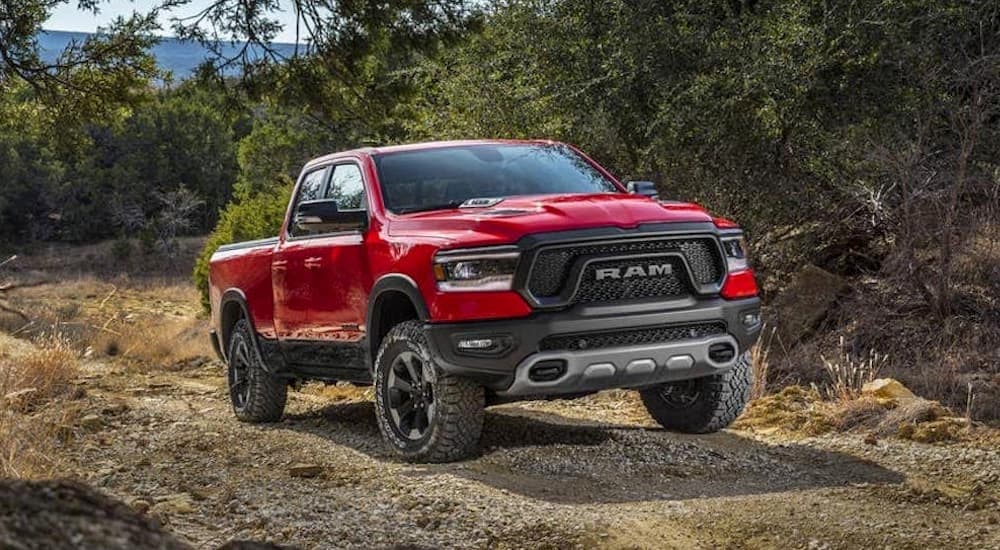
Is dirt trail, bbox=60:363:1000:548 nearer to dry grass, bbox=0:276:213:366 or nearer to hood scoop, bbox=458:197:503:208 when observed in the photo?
hood scoop, bbox=458:197:503:208

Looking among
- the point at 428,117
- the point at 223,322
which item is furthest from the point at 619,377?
the point at 428,117

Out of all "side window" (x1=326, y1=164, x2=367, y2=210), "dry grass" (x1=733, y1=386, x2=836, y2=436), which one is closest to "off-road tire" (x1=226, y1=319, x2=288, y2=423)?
"side window" (x1=326, y1=164, x2=367, y2=210)

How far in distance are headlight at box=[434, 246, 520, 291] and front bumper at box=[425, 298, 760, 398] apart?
217mm

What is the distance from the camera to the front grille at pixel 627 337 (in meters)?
6.95

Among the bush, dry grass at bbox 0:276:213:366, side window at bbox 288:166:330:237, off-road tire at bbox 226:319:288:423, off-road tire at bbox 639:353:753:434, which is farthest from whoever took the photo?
the bush

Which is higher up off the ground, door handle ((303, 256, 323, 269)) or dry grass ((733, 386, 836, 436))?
door handle ((303, 256, 323, 269))

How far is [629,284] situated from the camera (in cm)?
716

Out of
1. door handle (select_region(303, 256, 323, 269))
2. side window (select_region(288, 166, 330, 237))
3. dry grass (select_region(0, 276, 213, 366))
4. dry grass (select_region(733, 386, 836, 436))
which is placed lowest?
dry grass (select_region(0, 276, 213, 366))

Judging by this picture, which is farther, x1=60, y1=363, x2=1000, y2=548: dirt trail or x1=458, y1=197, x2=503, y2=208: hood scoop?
x1=458, y1=197, x2=503, y2=208: hood scoop

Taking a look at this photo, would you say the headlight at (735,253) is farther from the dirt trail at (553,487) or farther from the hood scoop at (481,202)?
the hood scoop at (481,202)

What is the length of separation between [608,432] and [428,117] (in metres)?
9.18

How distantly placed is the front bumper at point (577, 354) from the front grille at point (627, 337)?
30 millimetres

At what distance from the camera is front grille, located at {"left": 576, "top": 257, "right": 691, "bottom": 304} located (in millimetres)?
7027

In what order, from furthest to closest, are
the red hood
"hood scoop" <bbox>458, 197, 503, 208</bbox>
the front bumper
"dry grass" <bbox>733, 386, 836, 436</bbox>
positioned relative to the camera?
"dry grass" <bbox>733, 386, 836, 436</bbox>, "hood scoop" <bbox>458, 197, 503, 208</bbox>, the red hood, the front bumper
